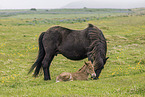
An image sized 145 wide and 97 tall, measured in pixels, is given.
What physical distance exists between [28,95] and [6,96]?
936 millimetres

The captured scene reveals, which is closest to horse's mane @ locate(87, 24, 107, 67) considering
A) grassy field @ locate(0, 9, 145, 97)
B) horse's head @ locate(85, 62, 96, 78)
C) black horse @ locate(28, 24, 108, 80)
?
black horse @ locate(28, 24, 108, 80)

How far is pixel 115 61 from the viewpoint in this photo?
14.5 m

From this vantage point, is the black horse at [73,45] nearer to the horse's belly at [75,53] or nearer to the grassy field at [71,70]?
the horse's belly at [75,53]

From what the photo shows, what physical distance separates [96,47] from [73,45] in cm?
129

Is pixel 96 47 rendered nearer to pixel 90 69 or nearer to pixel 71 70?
pixel 90 69

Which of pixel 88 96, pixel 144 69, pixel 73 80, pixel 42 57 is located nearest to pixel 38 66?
pixel 42 57

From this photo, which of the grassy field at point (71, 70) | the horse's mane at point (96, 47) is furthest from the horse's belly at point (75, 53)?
the grassy field at point (71, 70)

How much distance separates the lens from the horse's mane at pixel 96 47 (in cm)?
902

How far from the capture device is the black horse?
30.3 feet

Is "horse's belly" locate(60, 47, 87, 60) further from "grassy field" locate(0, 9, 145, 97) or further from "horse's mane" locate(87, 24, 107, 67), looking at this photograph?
"grassy field" locate(0, 9, 145, 97)

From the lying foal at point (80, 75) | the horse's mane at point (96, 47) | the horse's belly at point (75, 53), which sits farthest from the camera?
the horse's belly at point (75, 53)

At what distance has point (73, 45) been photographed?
9875mm

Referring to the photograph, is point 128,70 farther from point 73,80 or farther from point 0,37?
point 0,37

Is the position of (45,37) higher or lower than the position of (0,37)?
higher
